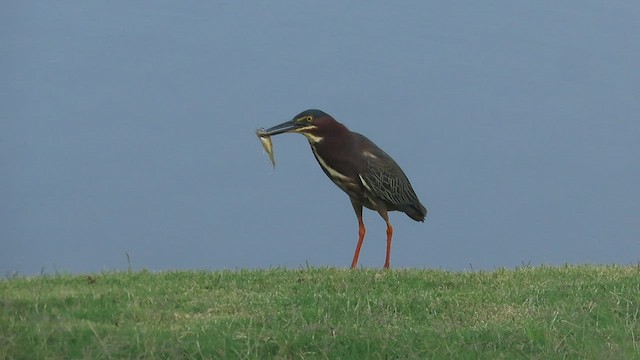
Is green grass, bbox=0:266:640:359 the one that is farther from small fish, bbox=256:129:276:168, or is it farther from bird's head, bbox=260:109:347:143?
bird's head, bbox=260:109:347:143

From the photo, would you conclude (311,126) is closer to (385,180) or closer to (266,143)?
(266,143)

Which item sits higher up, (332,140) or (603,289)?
(332,140)

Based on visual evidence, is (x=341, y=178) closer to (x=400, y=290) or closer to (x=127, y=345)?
(x=400, y=290)

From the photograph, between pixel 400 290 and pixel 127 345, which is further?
pixel 400 290

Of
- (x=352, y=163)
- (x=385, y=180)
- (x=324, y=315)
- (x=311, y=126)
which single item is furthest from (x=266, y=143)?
(x=324, y=315)

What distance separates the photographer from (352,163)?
10078 millimetres

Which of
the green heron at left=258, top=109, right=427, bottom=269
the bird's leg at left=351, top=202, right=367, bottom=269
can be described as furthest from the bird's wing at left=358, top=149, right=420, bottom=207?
the bird's leg at left=351, top=202, right=367, bottom=269

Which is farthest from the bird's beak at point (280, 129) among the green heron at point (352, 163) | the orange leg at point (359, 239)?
the orange leg at point (359, 239)

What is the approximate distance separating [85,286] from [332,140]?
2.81 m

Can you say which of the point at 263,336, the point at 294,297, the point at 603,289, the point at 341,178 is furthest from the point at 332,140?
the point at 263,336

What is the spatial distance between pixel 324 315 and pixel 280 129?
285 cm

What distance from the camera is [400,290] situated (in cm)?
898

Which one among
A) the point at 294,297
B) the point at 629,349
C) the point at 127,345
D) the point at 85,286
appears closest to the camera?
the point at 127,345

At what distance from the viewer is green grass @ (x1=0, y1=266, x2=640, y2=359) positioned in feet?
22.0
